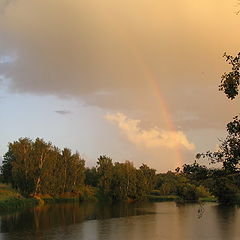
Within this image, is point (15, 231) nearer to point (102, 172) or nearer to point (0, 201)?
point (0, 201)

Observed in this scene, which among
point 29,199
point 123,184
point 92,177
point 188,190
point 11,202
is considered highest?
point 92,177

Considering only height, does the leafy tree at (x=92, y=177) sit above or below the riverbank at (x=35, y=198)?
above

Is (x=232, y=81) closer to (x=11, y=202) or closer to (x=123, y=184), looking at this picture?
(x=11, y=202)

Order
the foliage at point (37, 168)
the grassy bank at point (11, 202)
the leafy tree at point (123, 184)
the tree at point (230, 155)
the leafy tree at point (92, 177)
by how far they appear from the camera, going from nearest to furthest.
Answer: the tree at point (230, 155) < the grassy bank at point (11, 202) < the foliage at point (37, 168) < the leafy tree at point (123, 184) < the leafy tree at point (92, 177)

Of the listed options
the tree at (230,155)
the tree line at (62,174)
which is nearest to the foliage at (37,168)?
the tree line at (62,174)

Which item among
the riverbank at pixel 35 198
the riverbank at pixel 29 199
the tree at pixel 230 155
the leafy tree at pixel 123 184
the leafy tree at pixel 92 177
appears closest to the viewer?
the tree at pixel 230 155

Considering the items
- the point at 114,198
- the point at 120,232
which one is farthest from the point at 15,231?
the point at 114,198

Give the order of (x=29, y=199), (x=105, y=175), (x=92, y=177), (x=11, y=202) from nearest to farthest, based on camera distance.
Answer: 1. (x=11, y=202)
2. (x=29, y=199)
3. (x=105, y=175)
4. (x=92, y=177)

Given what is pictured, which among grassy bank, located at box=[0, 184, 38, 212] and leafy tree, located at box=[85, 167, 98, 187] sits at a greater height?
leafy tree, located at box=[85, 167, 98, 187]

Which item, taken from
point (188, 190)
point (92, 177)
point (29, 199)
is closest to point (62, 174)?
point (29, 199)

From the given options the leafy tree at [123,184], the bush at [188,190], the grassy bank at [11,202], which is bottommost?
the grassy bank at [11,202]

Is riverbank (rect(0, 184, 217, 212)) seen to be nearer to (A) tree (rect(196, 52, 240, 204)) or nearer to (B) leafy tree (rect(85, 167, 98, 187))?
(B) leafy tree (rect(85, 167, 98, 187))

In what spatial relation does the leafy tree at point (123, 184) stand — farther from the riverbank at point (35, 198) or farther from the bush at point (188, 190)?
the bush at point (188, 190)

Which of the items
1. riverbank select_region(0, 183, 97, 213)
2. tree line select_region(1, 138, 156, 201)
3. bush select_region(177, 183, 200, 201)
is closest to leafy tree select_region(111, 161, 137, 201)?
tree line select_region(1, 138, 156, 201)
